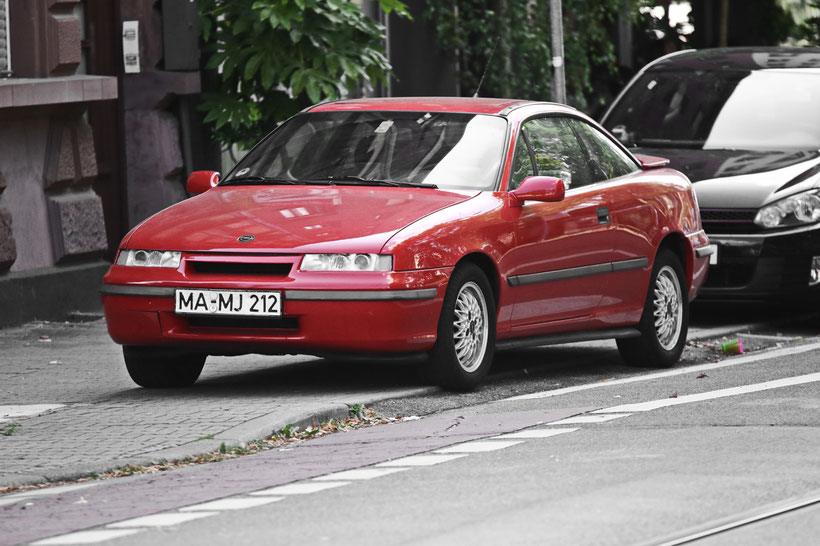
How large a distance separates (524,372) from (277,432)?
2816mm

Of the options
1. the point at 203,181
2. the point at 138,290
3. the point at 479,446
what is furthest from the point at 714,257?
the point at 479,446

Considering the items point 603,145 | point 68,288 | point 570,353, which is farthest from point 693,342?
point 68,288

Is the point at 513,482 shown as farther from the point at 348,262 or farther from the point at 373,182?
the point at 373,182

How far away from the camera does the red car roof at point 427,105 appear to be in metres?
10.2

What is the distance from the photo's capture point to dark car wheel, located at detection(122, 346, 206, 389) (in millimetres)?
9508

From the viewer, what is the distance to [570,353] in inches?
460

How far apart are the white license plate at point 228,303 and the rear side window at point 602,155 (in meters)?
2.60

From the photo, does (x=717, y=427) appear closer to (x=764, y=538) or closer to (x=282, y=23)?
(x=764, y=538)

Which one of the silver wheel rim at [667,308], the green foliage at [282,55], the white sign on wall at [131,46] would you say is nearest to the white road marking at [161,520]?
the silver wheel rim at [667,308]

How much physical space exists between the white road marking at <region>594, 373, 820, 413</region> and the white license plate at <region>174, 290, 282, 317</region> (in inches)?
65.6

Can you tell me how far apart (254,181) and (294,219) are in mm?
1015

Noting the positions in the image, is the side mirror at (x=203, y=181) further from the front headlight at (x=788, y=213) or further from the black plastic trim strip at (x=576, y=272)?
the front headlight at (x=788, y=213)

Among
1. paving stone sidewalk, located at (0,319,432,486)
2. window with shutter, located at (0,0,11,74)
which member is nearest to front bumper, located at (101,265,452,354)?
paving stone sidewalk, located at (0,319,432,486)

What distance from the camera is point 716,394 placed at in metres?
9.27
